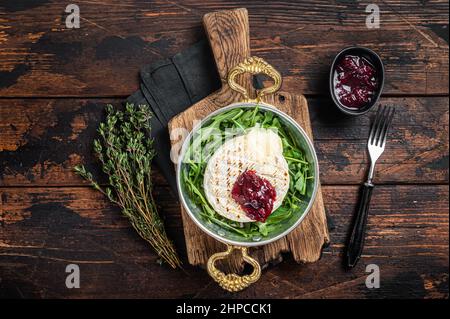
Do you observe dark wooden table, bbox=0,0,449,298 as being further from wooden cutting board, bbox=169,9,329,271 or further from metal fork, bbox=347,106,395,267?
wooden cutting board, bbox=169,9,329,271

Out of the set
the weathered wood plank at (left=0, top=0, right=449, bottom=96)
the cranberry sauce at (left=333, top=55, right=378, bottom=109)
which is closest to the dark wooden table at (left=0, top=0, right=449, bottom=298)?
the weathered wood plank at (left=0, top=0, right=449, bottom=96)

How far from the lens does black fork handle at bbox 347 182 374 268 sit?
3.09 m

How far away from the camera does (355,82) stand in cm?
300

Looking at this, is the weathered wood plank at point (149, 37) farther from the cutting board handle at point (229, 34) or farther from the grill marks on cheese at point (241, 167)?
the grill marks on cheese at point (241, 167)

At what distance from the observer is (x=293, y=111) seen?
2.99 m

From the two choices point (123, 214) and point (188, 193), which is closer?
point (188, 193)

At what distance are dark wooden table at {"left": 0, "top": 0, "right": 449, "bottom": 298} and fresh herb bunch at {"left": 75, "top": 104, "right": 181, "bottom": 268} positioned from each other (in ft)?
0.29

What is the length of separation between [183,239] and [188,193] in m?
0.41

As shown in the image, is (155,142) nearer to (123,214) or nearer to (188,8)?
(123,214)

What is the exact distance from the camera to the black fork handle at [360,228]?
10.1 ft

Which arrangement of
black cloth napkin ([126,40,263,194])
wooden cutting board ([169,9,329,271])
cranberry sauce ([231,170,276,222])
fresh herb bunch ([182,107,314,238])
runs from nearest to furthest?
1. cranberry sauce ([231,170,276,222])
2. fresh herb bunch ([182,107,314,238])
3. wooden cutting board ([169,9,329,271])
4. black cloth napkin ([126,40,263,194])

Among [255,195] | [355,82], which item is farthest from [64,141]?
[355,82]
